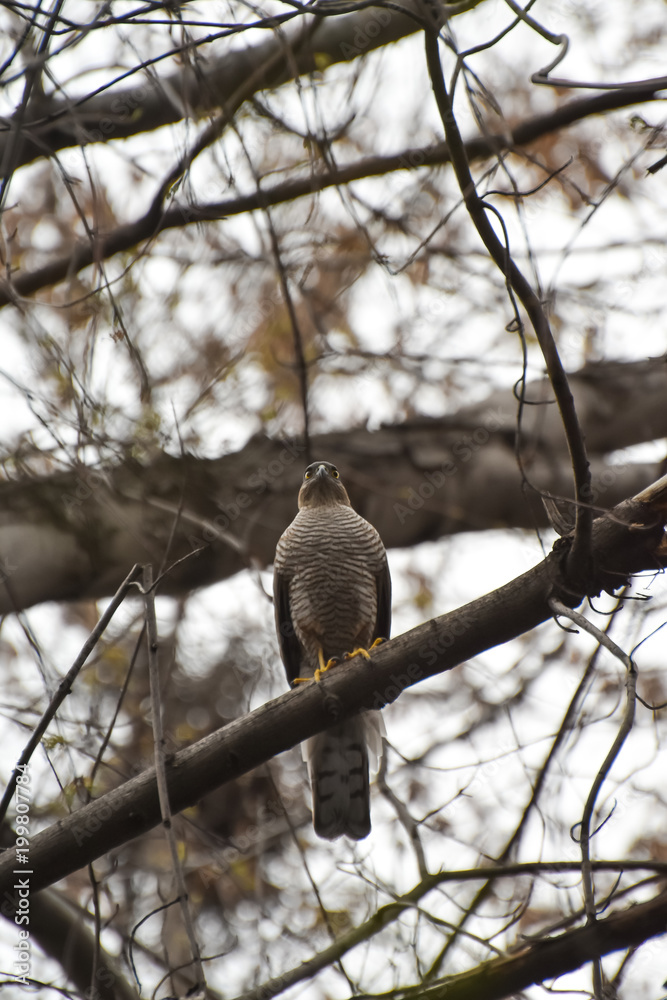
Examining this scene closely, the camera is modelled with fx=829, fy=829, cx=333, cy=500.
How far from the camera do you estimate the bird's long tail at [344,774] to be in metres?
4.23

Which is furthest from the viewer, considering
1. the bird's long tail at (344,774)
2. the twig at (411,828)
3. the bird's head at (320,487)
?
the bird's head at (320,487)

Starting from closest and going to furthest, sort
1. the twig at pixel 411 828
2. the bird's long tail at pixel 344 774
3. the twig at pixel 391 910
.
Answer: the twig at pixel 391 910
the twig at pixel 411 828
the bird's long tail at pixel 344 774

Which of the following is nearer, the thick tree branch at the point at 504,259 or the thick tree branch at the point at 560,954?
the thick tree branch at the point at 560,954

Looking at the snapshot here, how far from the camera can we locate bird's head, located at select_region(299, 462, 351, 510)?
5.12 m

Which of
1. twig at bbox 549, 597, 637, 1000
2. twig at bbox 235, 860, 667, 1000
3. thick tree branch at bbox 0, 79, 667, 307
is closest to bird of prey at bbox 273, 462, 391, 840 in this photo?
twig at bbox 235, 860, 667, 1000

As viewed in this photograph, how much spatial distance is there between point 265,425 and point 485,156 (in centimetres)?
219

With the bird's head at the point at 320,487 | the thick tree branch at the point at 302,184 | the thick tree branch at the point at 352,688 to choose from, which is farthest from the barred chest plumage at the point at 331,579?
the thick tree branch at the point at 302,184

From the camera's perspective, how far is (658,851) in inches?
235

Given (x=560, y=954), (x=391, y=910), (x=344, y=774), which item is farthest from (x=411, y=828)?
(x=344, y=774)

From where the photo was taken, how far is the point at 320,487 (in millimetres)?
5191

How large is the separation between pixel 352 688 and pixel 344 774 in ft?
5.61

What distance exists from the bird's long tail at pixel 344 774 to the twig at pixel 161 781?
197 centimetres

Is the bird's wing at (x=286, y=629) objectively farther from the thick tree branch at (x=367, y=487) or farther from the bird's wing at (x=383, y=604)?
the bird's wing at (x=383, y=604)

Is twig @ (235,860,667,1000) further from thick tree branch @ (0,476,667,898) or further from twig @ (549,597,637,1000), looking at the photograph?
thick tree branch @ (0,476,667,898)
